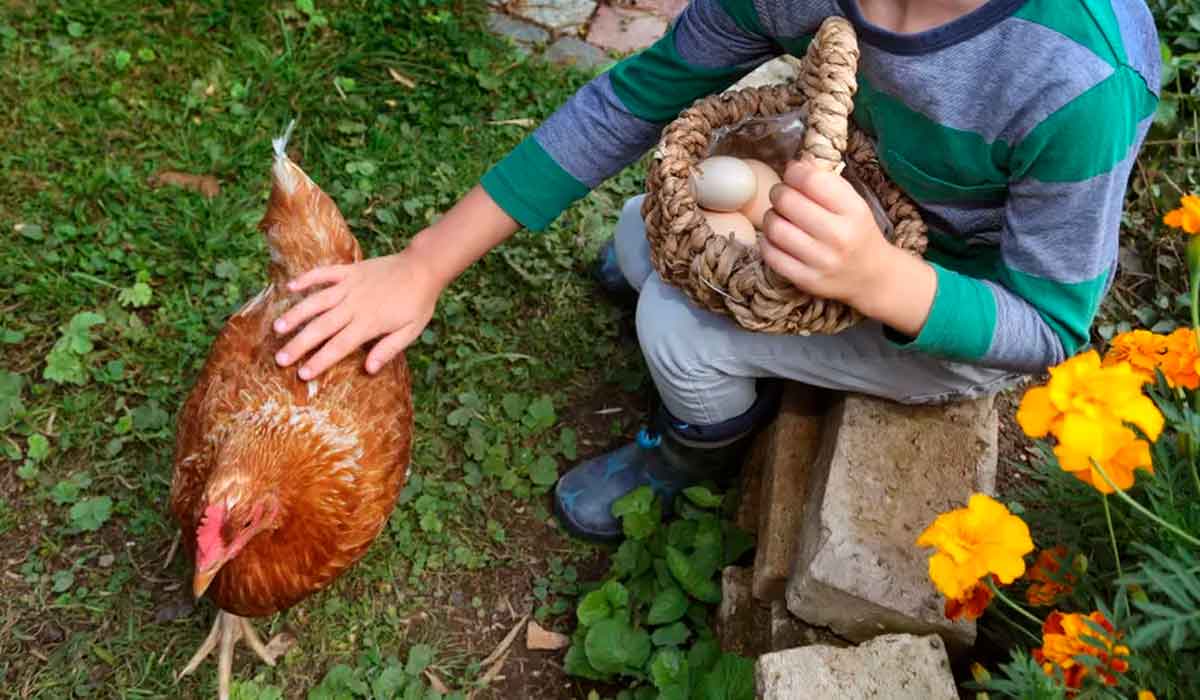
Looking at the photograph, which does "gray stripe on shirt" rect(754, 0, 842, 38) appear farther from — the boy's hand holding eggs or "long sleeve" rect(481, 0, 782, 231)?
the boy's hand holding eggs

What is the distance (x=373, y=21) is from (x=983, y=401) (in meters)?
1.86

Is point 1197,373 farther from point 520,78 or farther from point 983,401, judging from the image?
point 520,78

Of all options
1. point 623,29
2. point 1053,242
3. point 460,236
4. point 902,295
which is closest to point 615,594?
point 460,236

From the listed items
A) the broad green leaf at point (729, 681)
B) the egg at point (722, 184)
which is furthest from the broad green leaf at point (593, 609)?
the egg at point (722, 184)

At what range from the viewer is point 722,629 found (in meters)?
1.77

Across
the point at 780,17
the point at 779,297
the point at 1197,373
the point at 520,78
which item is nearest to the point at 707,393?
the point at 779,297

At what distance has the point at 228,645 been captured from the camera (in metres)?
1.80

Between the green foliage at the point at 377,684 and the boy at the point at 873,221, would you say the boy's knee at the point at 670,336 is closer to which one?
the boy at the point at 873,221

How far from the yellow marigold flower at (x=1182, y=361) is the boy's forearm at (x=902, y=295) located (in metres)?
0.28

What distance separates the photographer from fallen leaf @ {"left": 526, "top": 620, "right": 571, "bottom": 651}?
1912 millimetres

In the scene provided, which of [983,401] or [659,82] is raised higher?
[659,82]

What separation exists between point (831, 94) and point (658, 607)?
3.22ft

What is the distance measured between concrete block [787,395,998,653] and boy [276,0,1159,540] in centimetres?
6

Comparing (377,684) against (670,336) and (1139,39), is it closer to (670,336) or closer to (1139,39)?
(670,336)
